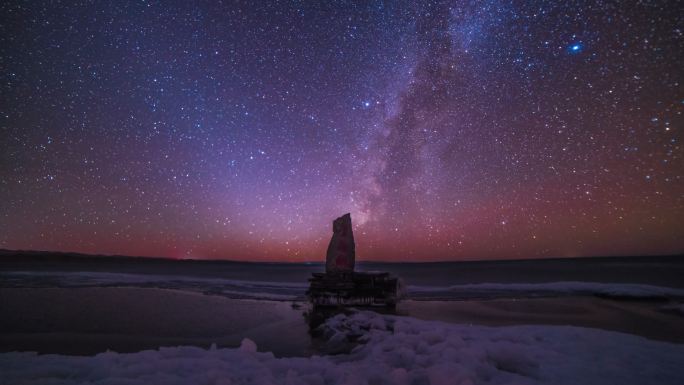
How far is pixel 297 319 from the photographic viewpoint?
15570 mm

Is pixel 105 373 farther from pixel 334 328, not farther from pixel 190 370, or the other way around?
pixel 334 328

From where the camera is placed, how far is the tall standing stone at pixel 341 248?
68.6ft

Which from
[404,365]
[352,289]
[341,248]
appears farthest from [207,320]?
[404,365]

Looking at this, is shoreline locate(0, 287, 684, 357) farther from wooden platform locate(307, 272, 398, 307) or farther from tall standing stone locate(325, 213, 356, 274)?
tall standing stone locate(325, 213, 356, 274)

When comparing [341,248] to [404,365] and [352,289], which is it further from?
[404,365]

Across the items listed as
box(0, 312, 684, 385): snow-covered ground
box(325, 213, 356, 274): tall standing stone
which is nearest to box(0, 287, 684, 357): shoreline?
box(0, 312, 684, 385): snow-covered ground

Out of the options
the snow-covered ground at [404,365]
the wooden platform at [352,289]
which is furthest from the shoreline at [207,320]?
the snow-covered ground at [404,365]

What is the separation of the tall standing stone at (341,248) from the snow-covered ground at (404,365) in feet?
40.3

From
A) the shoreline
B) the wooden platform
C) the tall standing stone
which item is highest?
the tall standing stone

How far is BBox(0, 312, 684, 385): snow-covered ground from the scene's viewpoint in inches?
209

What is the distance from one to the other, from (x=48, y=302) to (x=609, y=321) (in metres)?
29.2

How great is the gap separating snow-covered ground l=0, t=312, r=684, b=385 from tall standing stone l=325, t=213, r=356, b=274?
12.3 metres

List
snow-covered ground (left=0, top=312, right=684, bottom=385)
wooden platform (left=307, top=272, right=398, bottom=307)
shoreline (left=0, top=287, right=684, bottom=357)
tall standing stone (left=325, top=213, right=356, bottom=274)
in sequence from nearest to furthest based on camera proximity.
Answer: snow-covered ground (left=0, top=312, right=684, bottom=385) < shoreline (left=0, top=287, right=684, bottom=357) < wooden platform (left=307, top=272, right=398, bottom=307) < tall standing stone (left=325, top=213, right=356, bottom=274)

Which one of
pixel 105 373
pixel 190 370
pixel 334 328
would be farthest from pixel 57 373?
pixel 334 328
